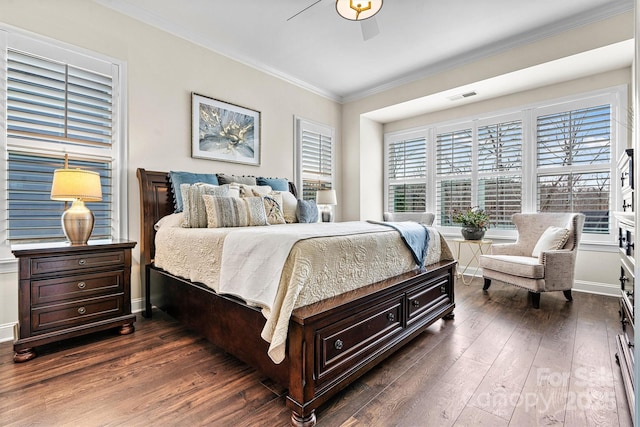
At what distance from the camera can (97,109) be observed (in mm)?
2826

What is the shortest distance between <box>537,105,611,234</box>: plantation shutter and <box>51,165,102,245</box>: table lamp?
496 centimetres

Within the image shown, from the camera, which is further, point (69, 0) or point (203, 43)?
point (203, 43)

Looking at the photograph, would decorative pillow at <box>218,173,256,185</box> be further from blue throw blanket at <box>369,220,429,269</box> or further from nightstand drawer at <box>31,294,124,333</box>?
blue throw blanket at <box>369,220,429,269</box>

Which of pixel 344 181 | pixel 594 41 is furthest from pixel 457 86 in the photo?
pixel 344 181

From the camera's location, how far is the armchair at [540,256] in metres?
3.13

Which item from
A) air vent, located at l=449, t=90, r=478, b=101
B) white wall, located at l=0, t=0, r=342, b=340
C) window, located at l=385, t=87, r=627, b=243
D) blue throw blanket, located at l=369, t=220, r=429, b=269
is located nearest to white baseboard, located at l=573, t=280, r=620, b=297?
window, located at l=385, t=87, r=627, b=243

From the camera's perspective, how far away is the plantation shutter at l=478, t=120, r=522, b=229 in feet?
14.2

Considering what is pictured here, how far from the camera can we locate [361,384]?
1792 millimetres

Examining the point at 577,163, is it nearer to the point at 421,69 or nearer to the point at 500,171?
the point at 500,171

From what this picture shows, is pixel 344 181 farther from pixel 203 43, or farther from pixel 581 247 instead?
pixel 581 247

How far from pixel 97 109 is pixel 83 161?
1.60ft

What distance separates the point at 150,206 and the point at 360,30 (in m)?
2.84

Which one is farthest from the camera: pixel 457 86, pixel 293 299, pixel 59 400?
pixel 457 86

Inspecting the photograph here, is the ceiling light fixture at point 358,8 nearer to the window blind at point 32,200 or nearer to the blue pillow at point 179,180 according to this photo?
the blue pillow at point 179,180
